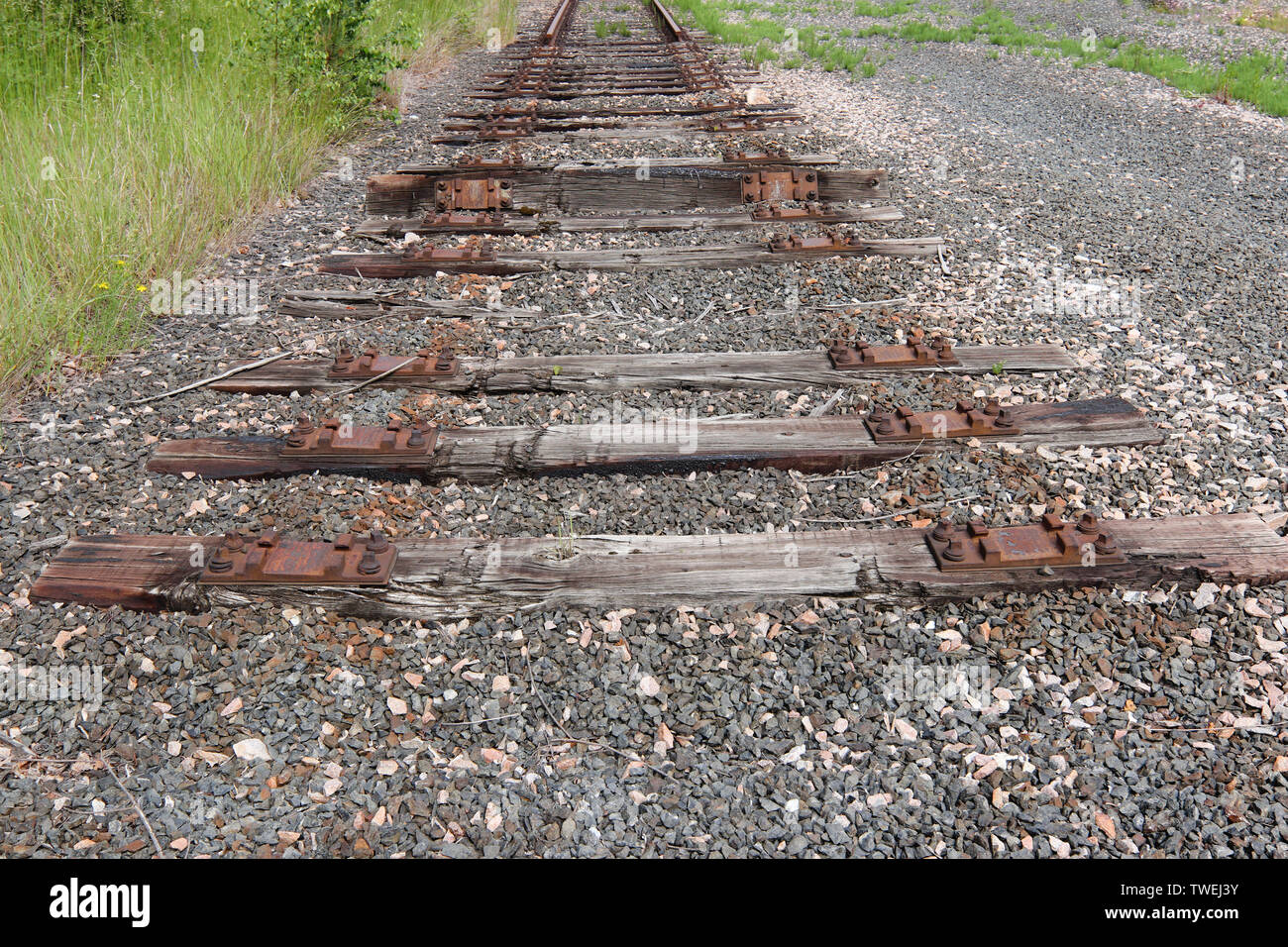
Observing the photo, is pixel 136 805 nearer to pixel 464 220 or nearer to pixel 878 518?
pixel 878 518

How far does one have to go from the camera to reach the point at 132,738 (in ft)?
6.11

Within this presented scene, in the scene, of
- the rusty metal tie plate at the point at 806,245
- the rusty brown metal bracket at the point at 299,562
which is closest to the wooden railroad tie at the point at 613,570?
the rusty brown metal bracket at the point at 299,562

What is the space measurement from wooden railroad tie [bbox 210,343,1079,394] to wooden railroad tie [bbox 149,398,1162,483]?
349 mm

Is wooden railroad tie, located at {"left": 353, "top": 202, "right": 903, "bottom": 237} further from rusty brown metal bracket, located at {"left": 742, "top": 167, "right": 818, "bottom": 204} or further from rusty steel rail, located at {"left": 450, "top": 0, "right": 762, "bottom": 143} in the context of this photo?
rusty steel rail, located at {"left": 450, "top": 0, "right": 762, "bottom": 143}

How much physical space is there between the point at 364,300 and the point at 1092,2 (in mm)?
16416

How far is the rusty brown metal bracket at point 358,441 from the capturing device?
2719 mm

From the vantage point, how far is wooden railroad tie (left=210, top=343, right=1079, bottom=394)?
3209mm

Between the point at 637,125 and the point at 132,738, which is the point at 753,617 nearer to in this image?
the point at 132,738

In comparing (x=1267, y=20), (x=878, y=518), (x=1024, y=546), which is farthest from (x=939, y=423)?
(x=1267, y=20)

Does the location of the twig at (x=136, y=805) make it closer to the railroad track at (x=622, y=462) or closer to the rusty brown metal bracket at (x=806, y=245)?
the railroad track at (x=622, y=462)

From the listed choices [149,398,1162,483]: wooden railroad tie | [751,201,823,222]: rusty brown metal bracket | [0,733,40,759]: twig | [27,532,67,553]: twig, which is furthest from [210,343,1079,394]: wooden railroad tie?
[751,201,823,222]: rusty brown metal bracket

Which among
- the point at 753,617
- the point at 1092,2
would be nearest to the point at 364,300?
the point at 753,617

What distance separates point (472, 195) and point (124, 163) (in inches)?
70.1
